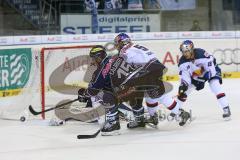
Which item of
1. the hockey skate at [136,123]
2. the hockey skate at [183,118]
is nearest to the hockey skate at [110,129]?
the hockey skate at [136,123]

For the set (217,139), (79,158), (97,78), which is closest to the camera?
(79,158)

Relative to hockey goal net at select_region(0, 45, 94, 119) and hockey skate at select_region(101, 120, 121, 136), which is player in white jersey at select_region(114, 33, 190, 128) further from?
hockey goal net at select_region(0, 45, 94, 119)

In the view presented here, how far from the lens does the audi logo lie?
1350cm

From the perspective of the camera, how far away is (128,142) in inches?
259

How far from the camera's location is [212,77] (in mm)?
8117

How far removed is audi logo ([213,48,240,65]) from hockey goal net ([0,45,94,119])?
4934mm

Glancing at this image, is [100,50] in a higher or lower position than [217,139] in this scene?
higher

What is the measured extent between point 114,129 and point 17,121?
5.74 ft

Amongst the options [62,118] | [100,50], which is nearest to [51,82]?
[62,118]

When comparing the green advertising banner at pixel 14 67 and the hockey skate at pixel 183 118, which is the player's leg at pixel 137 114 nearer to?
the hockey skate at pixel 183 118

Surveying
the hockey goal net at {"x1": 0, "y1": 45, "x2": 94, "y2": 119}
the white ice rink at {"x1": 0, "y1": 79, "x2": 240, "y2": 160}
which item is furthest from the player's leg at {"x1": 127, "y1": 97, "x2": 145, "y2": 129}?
the hockey goal net at {"x1": 0, "y1": 45, "x2": 94, "y2": 119}

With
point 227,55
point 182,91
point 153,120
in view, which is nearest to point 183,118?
point 153,120

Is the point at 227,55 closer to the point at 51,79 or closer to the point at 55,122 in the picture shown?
the point at 51,79

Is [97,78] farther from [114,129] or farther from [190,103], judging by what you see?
[190,103]
